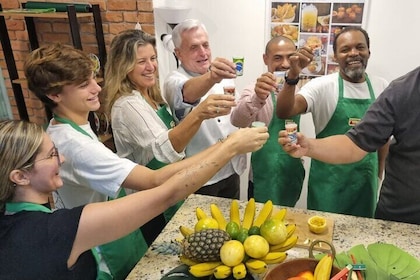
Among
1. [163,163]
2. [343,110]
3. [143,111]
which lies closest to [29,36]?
[143,111]

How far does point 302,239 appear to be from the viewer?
4.71 feet

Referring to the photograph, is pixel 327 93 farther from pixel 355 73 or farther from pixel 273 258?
pixel 273 258

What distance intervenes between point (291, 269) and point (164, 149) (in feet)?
3.00

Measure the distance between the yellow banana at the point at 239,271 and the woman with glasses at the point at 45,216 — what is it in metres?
0.31

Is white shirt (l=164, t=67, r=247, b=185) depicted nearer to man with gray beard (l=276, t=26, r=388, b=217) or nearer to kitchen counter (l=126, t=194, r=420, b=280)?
man with gray beard (l=276, t=26, r=388, b=217)

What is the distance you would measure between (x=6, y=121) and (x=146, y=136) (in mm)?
770

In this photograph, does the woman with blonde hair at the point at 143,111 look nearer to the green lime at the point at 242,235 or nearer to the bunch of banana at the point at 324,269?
the green lime at the point at 242,235

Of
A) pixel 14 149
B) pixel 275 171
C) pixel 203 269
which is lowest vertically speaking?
pixel 275 171

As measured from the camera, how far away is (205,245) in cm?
112

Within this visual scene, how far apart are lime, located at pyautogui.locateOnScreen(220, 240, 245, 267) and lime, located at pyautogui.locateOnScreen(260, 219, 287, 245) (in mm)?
95

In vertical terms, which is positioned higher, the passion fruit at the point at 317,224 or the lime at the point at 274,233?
the lime at the point at 274,233

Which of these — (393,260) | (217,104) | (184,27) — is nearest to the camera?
(393,260)

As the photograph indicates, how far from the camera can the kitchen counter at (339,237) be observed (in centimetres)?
134

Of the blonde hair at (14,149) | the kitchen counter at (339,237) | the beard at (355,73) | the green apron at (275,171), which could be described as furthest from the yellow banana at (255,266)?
the beard at (355,73)
